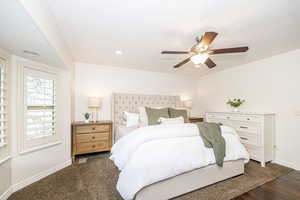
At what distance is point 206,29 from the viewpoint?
1.95 meters

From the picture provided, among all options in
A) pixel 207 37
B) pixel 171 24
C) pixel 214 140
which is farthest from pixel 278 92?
pixel 171 24

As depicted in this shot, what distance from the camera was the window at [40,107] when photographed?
2.13 m

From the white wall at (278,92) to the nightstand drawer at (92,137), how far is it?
3649mm

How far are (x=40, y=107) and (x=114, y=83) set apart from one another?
1930 mm

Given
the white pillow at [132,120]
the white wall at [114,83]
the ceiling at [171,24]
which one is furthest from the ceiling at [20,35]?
the white pillow at [132,120]

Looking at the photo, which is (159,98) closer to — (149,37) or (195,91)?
(195,91)

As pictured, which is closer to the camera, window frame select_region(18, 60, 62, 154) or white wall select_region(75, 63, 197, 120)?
window frame select_region(18, 60, 62, 154)

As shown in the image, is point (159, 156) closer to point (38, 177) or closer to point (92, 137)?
point (92, 137)

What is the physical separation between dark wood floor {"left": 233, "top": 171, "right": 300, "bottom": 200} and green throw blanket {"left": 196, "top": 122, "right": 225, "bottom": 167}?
1.74ft

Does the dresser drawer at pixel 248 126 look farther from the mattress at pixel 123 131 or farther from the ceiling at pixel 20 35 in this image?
the ceiling at pixel 20 35

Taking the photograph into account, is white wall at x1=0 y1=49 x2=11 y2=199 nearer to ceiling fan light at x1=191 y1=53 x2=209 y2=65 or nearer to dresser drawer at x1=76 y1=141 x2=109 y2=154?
dresser drawer at x1=76 y1=141 x2=109 y2=154

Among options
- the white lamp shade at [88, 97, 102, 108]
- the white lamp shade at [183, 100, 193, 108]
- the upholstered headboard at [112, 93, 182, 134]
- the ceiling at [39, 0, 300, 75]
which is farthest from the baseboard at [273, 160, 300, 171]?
the white lamp shade at [88, 97, 102, 108]

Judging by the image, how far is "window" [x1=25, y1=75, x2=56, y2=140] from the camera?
2129 millimetres

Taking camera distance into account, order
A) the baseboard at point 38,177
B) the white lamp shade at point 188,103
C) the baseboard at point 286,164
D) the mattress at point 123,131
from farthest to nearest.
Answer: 1. the white lamp shade at point 188,103
2. the mattress at point 123,131
3. the baseboard at point 286,164
4. the baseboard at point 38,177
